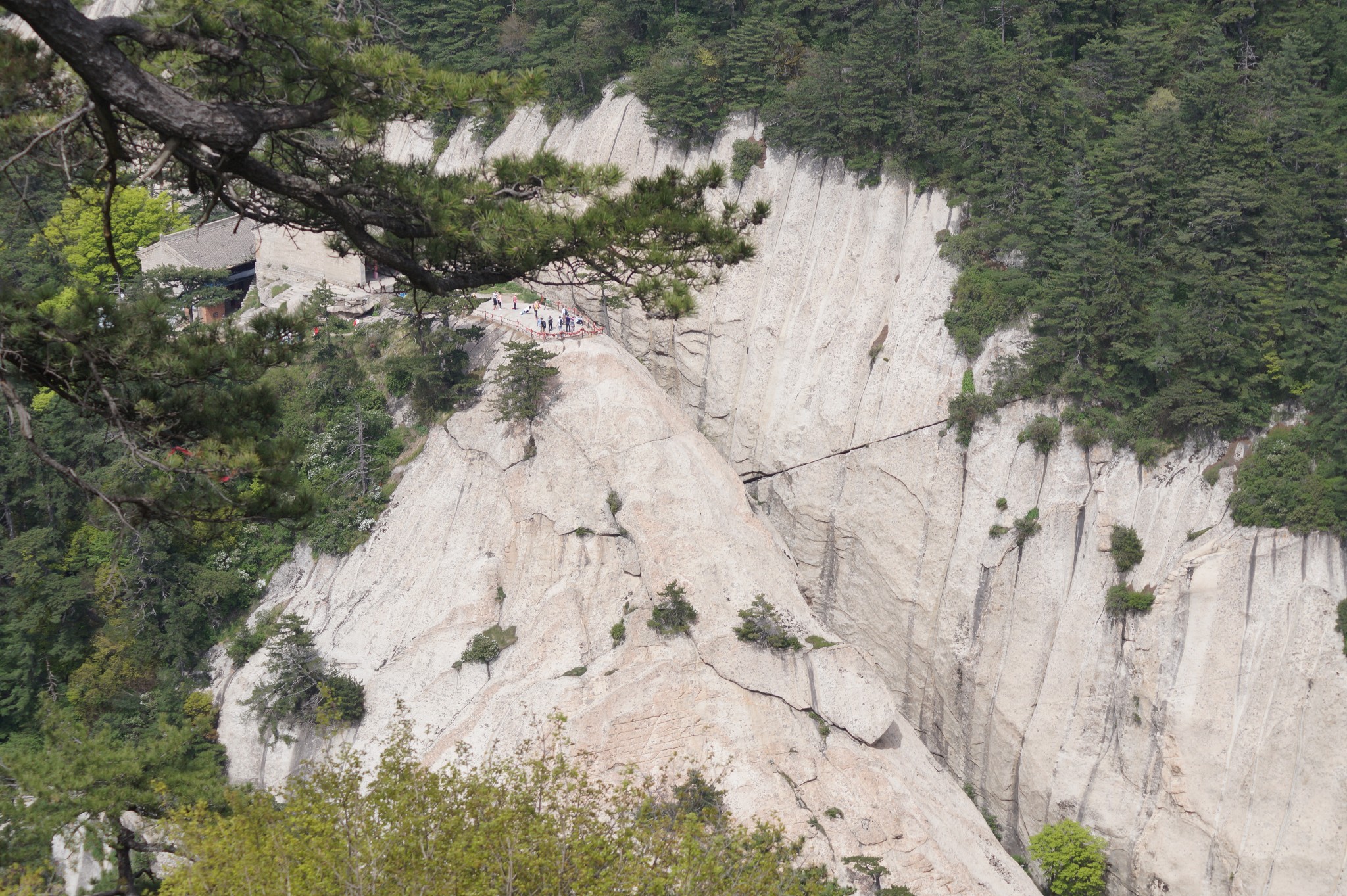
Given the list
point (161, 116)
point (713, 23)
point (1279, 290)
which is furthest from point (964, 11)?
point (161, 116)

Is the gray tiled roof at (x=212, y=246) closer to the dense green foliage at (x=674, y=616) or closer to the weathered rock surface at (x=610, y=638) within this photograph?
the weathered rock surface at (x=610, y=638)

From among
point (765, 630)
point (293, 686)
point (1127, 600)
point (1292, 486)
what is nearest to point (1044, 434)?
point (1127, 600)

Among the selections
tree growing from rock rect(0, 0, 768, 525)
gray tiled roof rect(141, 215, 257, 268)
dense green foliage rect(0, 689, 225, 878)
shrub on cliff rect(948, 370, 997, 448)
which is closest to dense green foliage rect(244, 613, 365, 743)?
dense green foliage rect(0, 689, 225, 878)

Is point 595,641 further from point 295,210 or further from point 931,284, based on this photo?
point 295,210

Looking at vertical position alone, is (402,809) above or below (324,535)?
below

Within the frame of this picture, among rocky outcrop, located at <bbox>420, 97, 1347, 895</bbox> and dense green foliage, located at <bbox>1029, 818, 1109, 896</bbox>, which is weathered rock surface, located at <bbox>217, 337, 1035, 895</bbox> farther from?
rocky outcrop, located at <bbox>420, 97, 1347, 895</bbox>

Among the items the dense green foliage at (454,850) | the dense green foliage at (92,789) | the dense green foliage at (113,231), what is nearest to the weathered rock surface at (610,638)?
the dense green foliage at (92,789)
